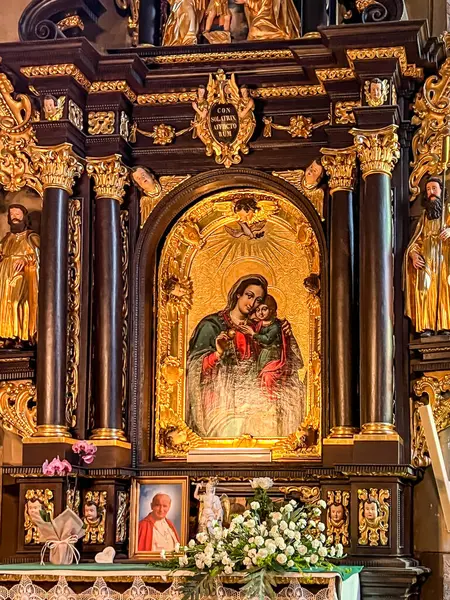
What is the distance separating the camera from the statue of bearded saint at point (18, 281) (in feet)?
41.5

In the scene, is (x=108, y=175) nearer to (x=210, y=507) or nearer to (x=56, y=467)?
(x=56, y=467)

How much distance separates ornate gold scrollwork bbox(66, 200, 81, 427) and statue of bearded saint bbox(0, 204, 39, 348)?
35 centimetres

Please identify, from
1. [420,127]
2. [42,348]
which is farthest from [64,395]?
[420,127]

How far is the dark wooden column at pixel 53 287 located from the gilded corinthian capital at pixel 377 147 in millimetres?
2619

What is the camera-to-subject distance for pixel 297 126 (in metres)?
12.7

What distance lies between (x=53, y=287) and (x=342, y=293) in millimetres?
2583

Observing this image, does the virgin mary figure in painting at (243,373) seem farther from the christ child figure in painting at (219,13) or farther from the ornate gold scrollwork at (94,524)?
the christ child figure in painting at (219,13)

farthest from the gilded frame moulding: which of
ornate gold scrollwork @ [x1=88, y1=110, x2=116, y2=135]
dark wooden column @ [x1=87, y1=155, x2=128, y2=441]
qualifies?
ornate gold scrollwork @ [x1=88, y1=110, x2=116, y2=135]

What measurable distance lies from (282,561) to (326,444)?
2.59 meters

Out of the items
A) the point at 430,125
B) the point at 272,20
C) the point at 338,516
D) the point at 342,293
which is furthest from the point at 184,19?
the point at 338,516

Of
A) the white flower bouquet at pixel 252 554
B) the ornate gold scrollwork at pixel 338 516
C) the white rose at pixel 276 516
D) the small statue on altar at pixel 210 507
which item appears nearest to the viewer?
the white flower bouquet at pixel 252 554

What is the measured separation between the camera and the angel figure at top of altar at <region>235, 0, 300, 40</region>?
12805 millimetres

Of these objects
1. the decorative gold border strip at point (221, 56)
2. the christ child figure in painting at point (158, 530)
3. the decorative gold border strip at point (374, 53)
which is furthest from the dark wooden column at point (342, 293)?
the christ child figure in painting at point (158, 530)

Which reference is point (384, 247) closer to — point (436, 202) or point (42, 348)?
point (436, 202)
